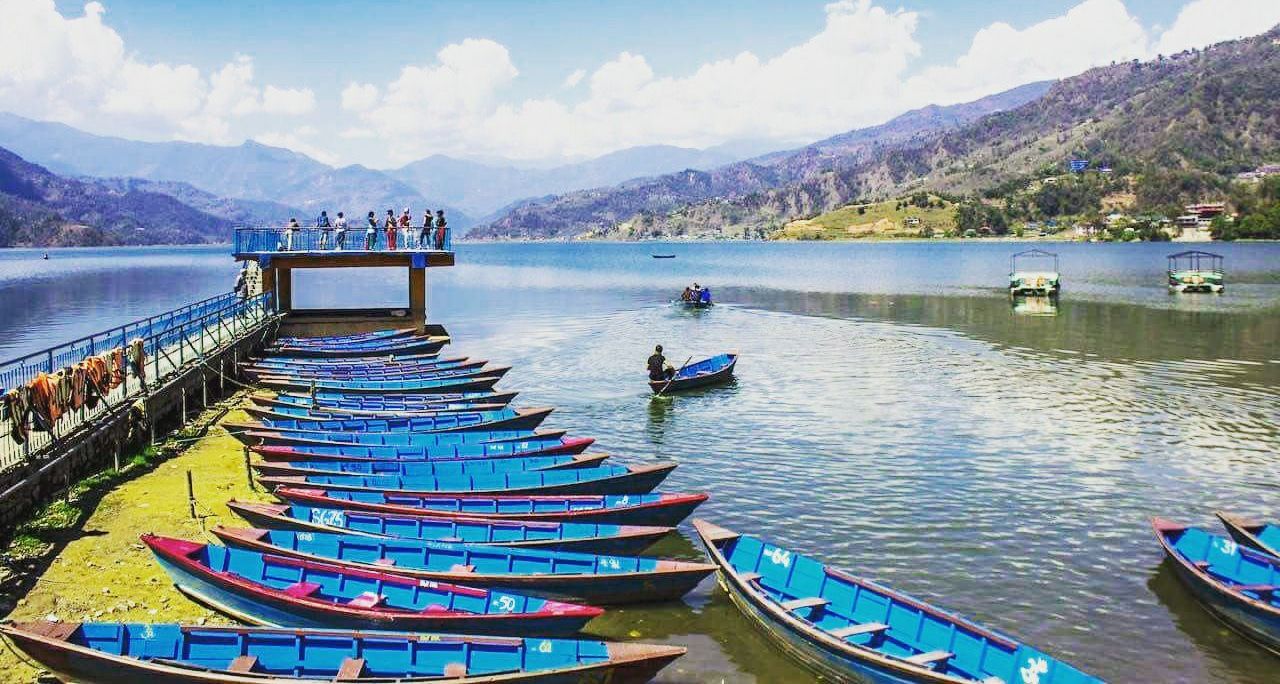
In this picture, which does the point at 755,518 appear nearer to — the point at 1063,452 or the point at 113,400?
the point at 1063,452

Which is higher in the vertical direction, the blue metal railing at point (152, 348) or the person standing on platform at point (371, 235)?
the person standing on platform at point (371, 235)

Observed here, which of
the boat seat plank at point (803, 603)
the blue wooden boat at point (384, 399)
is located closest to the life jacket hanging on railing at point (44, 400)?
the blue wooden boat at point (384, 399)

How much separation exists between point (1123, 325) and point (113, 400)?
204ft

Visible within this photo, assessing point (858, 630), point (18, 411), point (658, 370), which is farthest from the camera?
point (658, 370)

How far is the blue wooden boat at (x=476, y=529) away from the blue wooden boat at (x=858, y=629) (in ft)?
5.42

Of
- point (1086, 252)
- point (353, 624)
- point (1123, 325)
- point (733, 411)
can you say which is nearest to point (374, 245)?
point (733, 411)

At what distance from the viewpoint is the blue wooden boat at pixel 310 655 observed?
1216 centimetres

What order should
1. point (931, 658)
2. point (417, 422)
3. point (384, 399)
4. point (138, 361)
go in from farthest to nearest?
1. point (384, 399)
2. point (138, 361)
3. point (417, 422)
4. point (931, 658)

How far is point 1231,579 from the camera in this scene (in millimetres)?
17469

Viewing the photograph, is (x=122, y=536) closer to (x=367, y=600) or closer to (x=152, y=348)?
(x=367, y=600)

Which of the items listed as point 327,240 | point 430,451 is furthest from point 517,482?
point 327,240

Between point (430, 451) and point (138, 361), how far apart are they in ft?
38.3

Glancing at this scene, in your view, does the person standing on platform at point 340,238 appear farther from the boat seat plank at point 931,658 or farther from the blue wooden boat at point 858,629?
the boat seat plank at point 931,658

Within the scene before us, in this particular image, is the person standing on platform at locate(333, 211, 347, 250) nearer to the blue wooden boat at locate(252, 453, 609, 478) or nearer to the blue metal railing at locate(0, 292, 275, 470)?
the blue metal railing at locate(0, 292, 275, 470)
